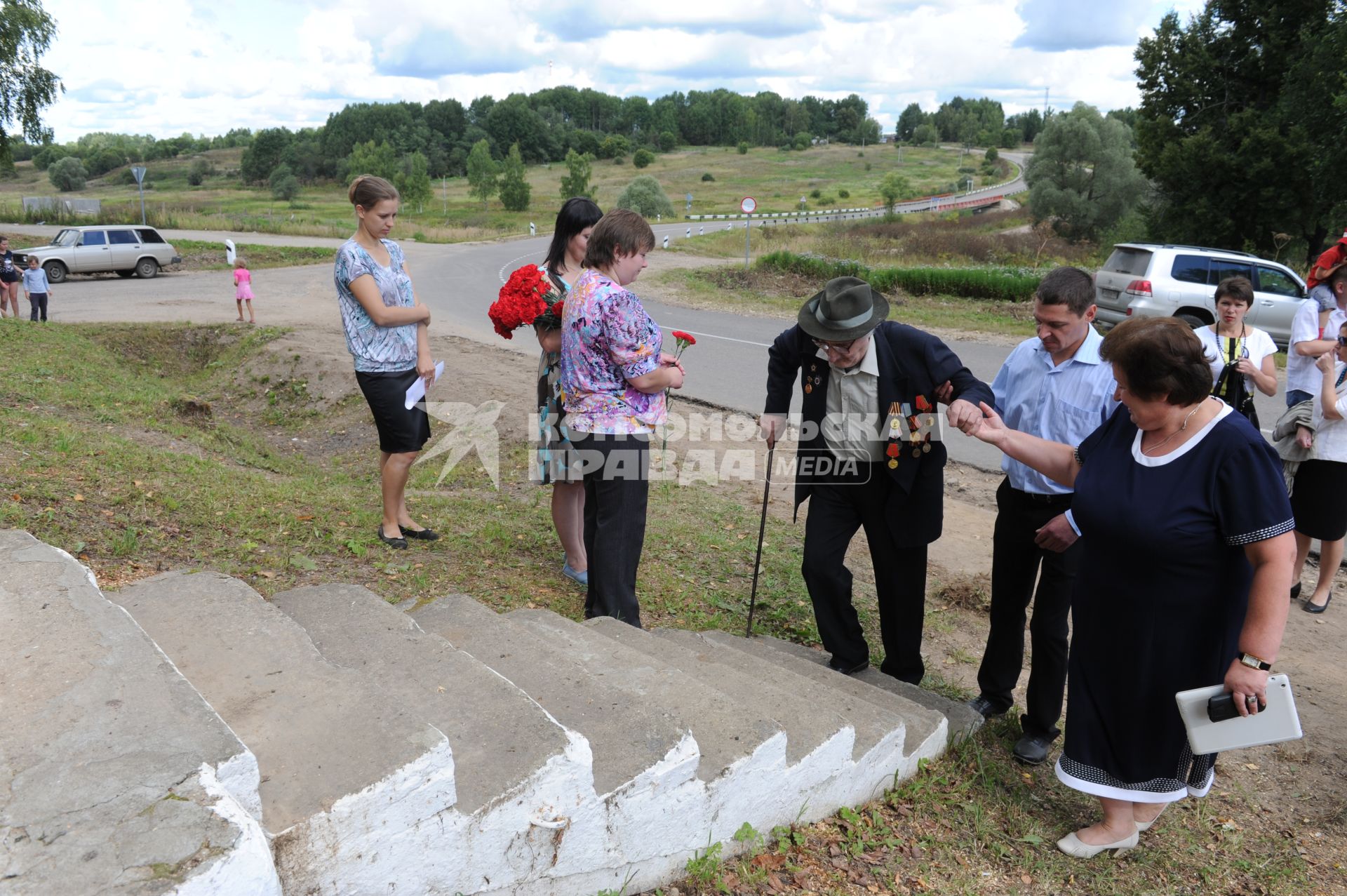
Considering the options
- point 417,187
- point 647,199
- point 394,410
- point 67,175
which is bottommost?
point 394,410

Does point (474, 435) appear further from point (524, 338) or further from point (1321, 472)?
point (524, 338)

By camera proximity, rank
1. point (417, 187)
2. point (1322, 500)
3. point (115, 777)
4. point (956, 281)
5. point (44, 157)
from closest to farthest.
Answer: point (115, 777) < point (1322, 500) < point (956, 281) < point (417, 187) < point (44, 157)

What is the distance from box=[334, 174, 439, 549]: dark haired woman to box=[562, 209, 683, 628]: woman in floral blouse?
1143 millimetres

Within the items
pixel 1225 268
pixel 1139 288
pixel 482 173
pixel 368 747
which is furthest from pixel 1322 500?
pixel 482 173

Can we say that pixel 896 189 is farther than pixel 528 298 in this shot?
Yes

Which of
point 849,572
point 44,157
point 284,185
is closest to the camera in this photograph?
point 849,572

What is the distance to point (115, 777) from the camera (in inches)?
73.2

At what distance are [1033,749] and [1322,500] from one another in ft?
9.73

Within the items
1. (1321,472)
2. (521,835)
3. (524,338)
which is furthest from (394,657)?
(524,338)

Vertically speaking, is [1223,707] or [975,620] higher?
[1223,707]

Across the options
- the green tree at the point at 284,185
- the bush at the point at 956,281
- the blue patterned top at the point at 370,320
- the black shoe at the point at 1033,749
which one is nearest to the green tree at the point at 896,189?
the green tree at the point at 284,185

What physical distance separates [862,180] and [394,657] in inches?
3786

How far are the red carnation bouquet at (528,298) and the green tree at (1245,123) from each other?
74.4ft

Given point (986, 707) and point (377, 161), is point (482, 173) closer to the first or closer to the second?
point (377, 161)
